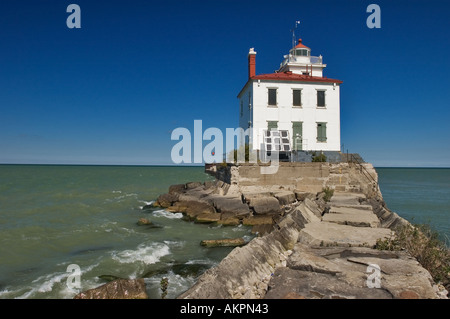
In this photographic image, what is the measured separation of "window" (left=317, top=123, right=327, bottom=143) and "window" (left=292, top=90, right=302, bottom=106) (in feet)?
7.00

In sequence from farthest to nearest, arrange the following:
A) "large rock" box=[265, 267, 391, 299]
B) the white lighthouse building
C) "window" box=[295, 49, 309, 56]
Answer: "window" box=[295, 49, 309, 56] → the white lighthouse building → "large rock" box=[265, 267, 391, 299]

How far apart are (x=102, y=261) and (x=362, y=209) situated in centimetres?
836

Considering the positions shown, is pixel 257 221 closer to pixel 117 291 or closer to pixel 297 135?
pixel 117 291

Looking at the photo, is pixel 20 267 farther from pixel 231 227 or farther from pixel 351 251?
pixel 351 251

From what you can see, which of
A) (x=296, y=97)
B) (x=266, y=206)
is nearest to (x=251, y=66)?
(x=296, y=97)

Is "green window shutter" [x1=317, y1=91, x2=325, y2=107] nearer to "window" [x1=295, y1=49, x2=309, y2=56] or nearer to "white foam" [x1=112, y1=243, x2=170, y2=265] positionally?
"window" [x1=295, y1=49, x2=309, y2=56]

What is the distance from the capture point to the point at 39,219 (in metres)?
17.3

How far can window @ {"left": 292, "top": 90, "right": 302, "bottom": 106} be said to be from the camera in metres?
22.4

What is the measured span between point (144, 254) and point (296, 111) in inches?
625

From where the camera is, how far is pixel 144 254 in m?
10.1

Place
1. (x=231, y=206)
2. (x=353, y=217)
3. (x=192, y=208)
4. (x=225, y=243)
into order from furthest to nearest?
(x=192, y=208)
(x=231, y=206)
(x=225, y=243)
(x=353, y=217)

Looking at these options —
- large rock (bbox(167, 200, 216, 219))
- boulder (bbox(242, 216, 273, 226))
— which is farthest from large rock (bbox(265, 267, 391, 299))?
large rock (bbox(167, 200, 216, 219))

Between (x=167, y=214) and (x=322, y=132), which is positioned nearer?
(x=167, y=214)

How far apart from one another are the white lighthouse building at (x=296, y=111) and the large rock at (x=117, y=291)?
53.5ft
